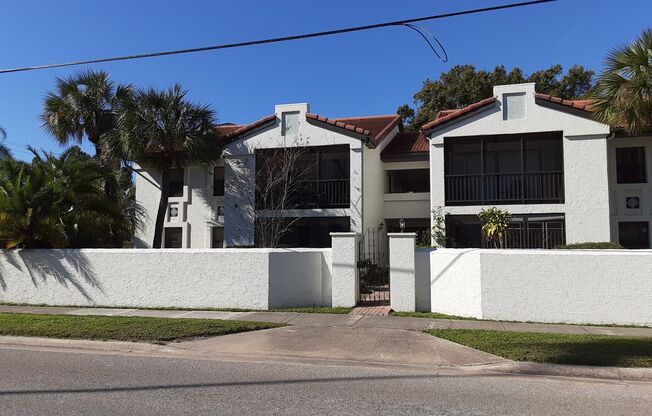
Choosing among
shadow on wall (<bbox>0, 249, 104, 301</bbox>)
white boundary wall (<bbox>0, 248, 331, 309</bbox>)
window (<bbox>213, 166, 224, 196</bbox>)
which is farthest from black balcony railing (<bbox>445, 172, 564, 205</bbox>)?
shadow on wall (<bbox>0, 249, 104, 301</bbox>)

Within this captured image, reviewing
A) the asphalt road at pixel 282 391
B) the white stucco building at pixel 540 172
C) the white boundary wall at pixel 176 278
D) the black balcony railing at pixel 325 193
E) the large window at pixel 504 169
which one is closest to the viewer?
the asphalt road at pixel 282 391

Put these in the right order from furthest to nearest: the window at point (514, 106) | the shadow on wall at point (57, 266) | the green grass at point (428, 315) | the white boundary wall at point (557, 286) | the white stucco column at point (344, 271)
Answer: the window at point (514, 106) → the shadow on wall at point (57, 266) → the white stucco column at point (344, 271) → the green grass at point (428, 315) → the white boundary wall at point (557, 286)

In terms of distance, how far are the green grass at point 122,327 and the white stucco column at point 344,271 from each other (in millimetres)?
2242

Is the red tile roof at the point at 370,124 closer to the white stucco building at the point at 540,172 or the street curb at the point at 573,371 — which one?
the white stucco building at the point at 540,172

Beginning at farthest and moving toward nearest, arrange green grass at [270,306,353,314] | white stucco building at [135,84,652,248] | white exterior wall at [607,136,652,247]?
white exterior wall at [607,136,652,247] → white stucco building at [135,84,652,248] → green grass at [270,306,353,314]

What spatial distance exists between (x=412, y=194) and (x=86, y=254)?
12.5 metres

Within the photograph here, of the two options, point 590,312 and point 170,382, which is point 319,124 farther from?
point 170,382

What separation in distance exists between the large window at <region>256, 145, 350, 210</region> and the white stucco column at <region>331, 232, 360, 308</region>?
700cm

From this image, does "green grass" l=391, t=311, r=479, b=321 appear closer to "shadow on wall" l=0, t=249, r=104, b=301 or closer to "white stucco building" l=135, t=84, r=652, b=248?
"white stucco building" l=135, t=84, r=652, b=248

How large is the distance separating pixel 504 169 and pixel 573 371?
13003 mm

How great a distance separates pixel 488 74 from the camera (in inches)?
1256

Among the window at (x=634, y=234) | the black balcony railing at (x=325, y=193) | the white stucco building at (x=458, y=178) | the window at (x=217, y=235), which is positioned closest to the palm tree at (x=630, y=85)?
the white stucco building at (x=458, y=178)

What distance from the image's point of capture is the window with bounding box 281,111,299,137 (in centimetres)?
1939

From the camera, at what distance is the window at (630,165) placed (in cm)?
1816
